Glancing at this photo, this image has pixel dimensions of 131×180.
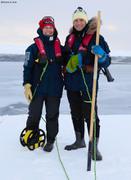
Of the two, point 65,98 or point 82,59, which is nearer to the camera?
point 82,59

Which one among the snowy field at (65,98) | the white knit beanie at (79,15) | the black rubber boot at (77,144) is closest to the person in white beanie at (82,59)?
the white knit beanie at (79,15)

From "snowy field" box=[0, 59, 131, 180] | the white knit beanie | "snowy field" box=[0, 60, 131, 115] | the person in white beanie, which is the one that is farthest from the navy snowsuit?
"snowy field" box=[0, 60, 131, 115]

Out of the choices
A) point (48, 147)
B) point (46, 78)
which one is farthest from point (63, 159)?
point (46, 78)

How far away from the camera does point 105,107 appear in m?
7.59

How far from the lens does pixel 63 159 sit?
10.8ft

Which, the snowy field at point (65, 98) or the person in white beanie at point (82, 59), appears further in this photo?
the snowy field at point (65, 98)

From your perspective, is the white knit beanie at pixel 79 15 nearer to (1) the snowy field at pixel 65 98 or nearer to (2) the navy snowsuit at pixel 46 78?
(2) the navy snowsuit at pixel 46 78

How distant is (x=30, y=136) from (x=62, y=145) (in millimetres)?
347

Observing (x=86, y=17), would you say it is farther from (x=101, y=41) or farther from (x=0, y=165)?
(x=0, y=165)

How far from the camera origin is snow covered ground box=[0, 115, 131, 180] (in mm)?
2910

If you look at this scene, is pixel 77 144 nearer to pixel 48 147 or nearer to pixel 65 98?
pixel 48 147

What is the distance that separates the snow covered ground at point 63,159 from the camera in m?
2.91

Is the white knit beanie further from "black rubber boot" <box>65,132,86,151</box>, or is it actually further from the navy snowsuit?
"black rubber boot" <box>65,132,86,151</box>

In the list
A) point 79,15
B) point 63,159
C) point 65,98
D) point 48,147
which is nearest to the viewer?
point 79,15
